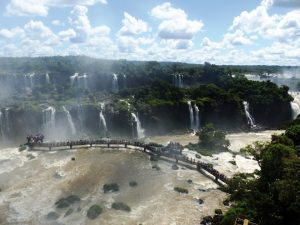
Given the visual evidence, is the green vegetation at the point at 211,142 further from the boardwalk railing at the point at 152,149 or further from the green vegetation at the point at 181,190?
the green vegetation at the point at 181,190

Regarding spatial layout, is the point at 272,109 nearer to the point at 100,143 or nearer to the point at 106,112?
the point at 106,112

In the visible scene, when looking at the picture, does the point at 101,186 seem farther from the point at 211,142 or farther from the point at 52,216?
the point at 211,142

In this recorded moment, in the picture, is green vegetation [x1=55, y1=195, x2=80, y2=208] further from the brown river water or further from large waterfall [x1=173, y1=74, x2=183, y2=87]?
large waterfall [x1=173, y1=74, x2=183, y2=87]

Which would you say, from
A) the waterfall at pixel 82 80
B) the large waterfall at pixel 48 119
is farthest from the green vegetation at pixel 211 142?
the waterfall at pixel 82 80

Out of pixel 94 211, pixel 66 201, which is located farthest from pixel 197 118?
pixel 94 211

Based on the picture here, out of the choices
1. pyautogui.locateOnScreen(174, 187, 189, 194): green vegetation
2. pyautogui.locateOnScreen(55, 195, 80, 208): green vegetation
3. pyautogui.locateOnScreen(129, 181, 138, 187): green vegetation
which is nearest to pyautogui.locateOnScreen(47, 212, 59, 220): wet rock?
pyautogui.locateOnScreen(55, 195, 80, 208): green vegetation

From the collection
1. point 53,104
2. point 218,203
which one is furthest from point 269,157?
point 53,104
